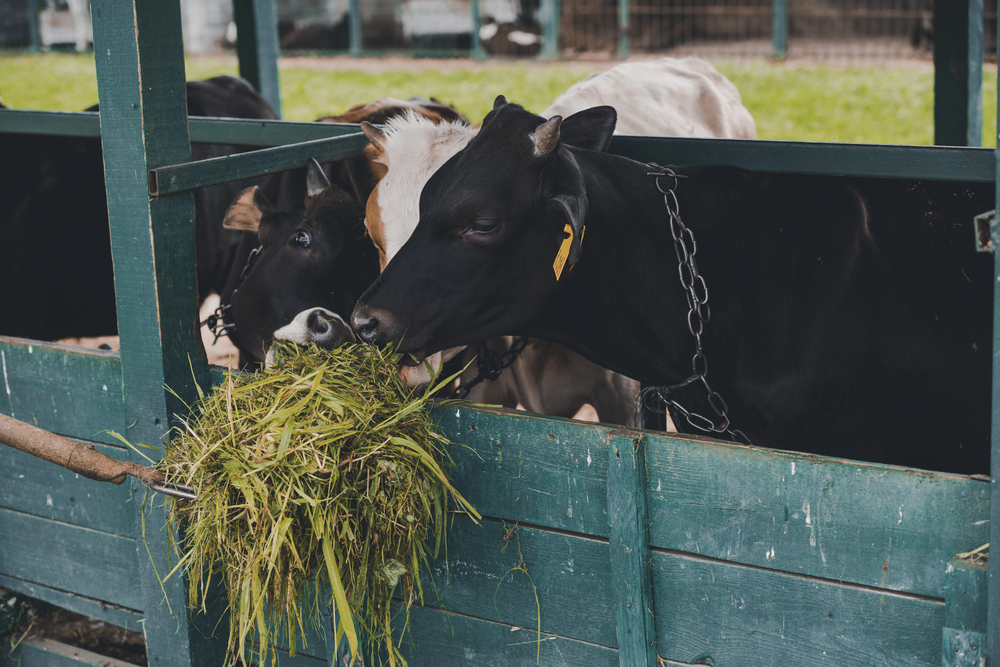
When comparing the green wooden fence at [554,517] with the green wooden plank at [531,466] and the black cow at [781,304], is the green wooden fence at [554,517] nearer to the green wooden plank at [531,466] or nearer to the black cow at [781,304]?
the green wooden plank at [531,466]

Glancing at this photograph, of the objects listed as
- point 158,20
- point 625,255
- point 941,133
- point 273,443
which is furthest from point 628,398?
point 941,133

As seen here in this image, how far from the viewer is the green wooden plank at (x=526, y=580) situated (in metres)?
2.30

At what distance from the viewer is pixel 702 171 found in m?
3.05

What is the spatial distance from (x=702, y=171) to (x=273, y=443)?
62.4 inches

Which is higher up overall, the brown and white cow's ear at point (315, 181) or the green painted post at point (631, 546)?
the brown and white cow's ear at point (315, 181)

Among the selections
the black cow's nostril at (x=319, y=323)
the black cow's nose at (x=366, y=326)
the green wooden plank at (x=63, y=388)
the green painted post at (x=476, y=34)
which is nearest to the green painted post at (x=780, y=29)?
the green painted post at (x=476, y=34)

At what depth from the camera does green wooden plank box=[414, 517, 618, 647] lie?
2.30 m

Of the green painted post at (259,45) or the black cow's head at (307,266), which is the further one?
the green painted post at (259,45)

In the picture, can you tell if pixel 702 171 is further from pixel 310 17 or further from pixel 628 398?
pixel 310 17

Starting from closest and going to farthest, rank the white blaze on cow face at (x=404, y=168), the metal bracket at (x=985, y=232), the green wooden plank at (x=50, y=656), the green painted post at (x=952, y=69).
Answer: the metal bracket at (x=985, y=232) → the white blaze on cow face at (x=404, y=168) → the green wooden plank at (x=50, y=656) → the green painted post at (x=952, y=69)

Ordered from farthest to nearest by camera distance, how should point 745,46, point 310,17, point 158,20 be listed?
point 310,17
point 745,46
point 158,20

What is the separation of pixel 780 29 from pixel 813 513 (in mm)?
15210

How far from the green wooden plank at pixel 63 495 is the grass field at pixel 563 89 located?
736cm

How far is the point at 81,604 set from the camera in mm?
3082
